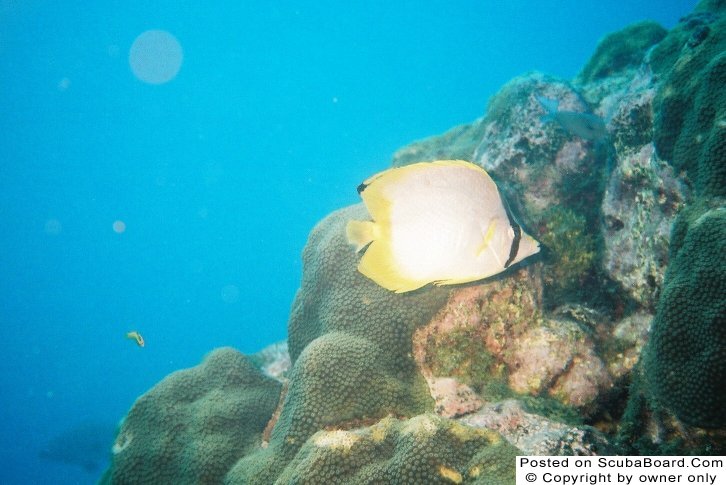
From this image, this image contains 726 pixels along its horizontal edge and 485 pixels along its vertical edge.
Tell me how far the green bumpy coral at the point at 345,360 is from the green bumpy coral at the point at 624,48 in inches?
241

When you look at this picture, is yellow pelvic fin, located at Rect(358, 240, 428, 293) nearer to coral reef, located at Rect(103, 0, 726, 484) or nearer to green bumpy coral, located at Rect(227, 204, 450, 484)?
coral reef, located at Rect(103, 0, 726, 484)

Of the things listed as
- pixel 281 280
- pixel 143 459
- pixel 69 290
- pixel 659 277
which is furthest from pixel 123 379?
pixel 659 277

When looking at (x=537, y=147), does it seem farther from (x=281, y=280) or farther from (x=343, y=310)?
(x=281, y=280)

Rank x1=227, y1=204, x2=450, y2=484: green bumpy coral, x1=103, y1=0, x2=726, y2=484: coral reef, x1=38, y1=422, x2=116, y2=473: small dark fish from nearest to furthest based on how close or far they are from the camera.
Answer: x1=103, y1=0, x2=726, y2=484: coral reef, x1=227, y1=204, x2=450, y2=484: green bumpy coral, x1=38, y1=422, x2=116, y2=473: small dark fish

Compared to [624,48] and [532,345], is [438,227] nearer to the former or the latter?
[532,345]

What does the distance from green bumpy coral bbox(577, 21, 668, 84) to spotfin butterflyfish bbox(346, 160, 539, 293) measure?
285 inches

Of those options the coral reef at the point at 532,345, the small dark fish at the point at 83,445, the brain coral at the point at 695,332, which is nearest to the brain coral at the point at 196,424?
the coral reef at the point at 532,345

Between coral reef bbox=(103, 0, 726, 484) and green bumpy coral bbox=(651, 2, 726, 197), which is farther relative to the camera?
green bumpy coral bbox=(651, 2, 726, 197)

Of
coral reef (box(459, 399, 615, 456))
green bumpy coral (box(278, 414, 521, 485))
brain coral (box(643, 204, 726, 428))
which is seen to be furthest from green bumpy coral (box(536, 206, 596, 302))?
green bumpy coral (box(278, 414, 521, 485))

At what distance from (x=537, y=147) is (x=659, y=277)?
2292 mm

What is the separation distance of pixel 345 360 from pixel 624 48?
768 cm

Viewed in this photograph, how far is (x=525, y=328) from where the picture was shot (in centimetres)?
372

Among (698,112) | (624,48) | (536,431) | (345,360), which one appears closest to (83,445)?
(345,360)

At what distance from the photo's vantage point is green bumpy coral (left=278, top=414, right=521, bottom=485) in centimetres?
236
